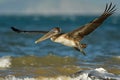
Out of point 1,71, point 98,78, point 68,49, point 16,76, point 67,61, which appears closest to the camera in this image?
point 98,78

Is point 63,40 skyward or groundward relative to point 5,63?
groundward

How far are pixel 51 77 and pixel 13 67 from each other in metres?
2.66

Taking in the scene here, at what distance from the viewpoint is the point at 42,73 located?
14.9m

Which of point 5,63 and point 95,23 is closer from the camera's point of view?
point 95,23

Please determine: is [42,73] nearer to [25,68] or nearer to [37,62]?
[25,68]

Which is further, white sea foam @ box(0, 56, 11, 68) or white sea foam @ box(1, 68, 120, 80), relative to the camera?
white sea foam @ box(0, 56, 11, 68)

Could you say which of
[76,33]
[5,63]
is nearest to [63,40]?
[76,33]

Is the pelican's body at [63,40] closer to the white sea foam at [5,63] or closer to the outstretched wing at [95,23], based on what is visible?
the outstretched wing at [95,23]

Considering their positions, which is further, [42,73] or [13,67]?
[13,67]

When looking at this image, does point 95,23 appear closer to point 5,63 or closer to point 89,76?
point 89,76

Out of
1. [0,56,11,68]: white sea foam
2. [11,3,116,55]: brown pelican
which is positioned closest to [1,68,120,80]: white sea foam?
[11,3,116,55]: brown pelican

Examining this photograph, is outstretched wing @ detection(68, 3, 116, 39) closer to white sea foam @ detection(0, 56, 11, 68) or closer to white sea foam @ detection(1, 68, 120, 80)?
white sea foam @ detection(1, 68, 120, 80)

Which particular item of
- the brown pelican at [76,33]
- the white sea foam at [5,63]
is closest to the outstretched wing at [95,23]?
the brown pelican at [76,33]

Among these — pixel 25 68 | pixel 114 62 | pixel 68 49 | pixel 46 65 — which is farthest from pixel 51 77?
pixel 68 49
